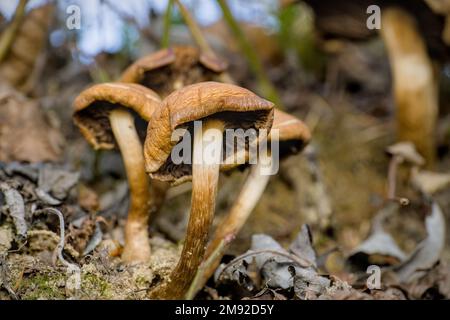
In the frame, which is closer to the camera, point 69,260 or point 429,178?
point 69,260

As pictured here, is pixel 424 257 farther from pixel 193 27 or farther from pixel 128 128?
pixel 193 27

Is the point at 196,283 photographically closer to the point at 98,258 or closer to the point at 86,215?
the point at 98,258

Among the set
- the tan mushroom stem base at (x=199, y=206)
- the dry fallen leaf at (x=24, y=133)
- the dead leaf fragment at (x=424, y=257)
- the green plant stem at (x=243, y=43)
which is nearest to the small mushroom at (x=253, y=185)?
the tan mushroom stem base at (x=199, y=206)

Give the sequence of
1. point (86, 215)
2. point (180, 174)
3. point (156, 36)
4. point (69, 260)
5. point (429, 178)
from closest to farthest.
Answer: point (69, 260) → point (180, 174) → point (86, 215) → point (429, 178) → point (156, 36)

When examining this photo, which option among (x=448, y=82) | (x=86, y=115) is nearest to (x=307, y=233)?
(x=86, y=115)

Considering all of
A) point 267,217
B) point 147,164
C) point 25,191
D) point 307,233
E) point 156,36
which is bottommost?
point 267,217

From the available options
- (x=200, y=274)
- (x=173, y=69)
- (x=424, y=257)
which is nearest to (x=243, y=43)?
(x=173, y=69)

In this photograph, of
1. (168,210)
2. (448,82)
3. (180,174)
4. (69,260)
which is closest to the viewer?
(69,260)
